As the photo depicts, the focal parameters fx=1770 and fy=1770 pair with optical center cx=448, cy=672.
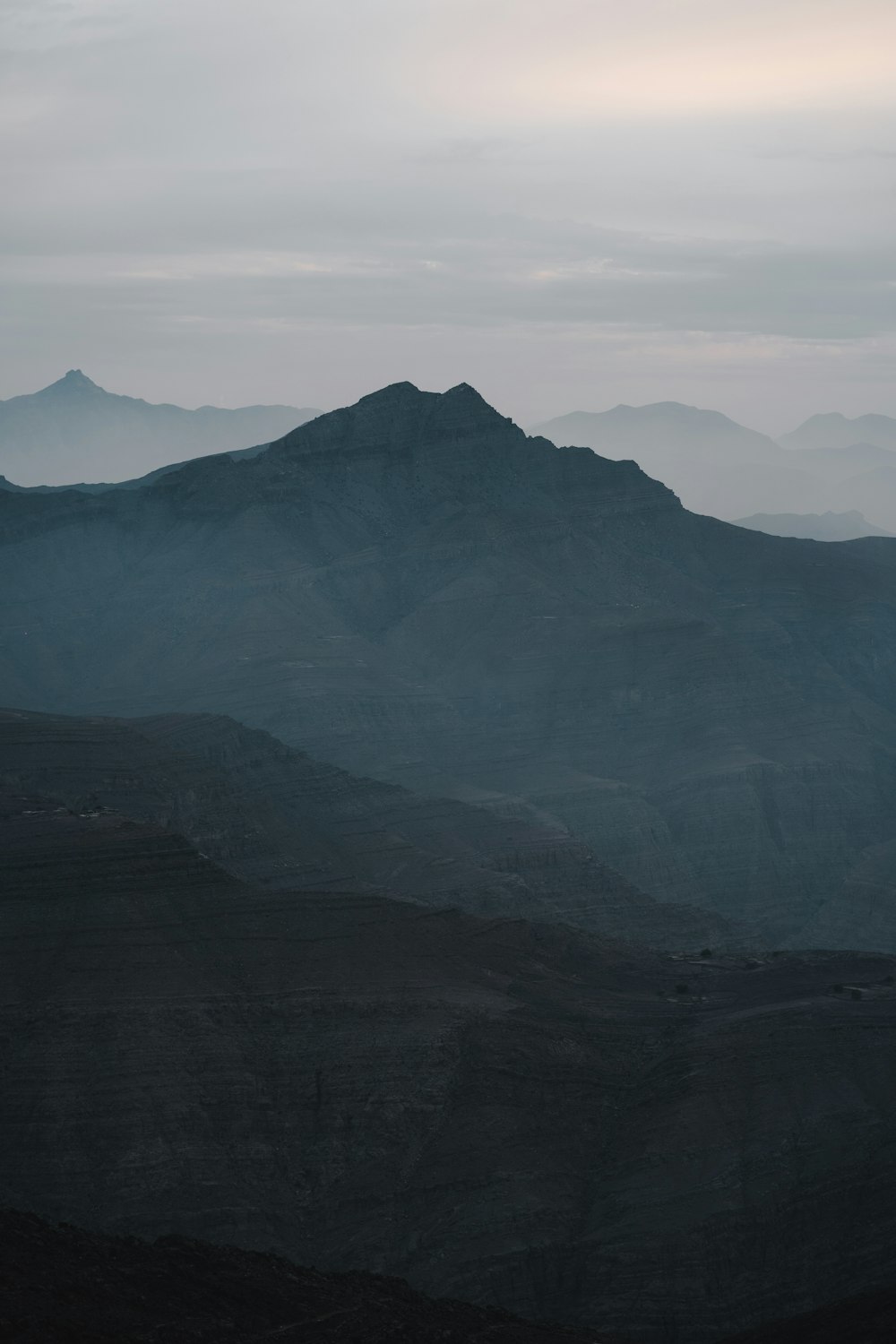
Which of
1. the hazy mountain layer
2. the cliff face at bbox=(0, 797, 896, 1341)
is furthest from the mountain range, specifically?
the hazy mountain layer

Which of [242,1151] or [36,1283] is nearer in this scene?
[36,1283]

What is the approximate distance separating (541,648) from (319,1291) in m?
138

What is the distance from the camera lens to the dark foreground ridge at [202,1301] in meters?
51.5

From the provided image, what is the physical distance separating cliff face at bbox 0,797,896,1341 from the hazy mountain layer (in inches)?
846

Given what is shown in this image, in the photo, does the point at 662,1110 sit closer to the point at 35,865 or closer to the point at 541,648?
the point at 35,865

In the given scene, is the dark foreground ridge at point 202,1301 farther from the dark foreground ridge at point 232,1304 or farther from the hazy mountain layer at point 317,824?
the hazy mountain layer at point 317,824

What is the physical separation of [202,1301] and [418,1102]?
25099 millimetres

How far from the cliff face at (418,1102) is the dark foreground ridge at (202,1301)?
36.6ft

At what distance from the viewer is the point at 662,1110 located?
80.7 metres


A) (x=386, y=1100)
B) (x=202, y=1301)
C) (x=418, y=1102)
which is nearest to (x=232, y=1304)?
(x=202, y=1301)

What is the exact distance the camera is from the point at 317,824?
13212 cm

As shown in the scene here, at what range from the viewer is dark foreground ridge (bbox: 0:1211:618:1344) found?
5150cm

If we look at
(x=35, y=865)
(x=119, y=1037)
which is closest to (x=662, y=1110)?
(x=119, y=1037)

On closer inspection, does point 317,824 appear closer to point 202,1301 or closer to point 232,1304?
point 232,1304
